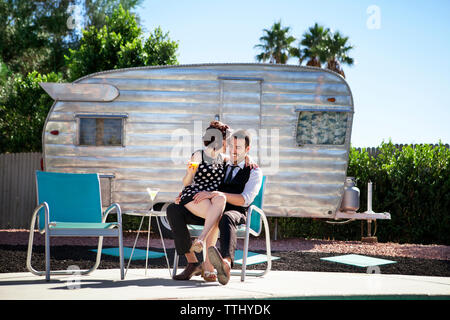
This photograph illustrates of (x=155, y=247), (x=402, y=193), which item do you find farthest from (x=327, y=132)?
(x=155, y=247)

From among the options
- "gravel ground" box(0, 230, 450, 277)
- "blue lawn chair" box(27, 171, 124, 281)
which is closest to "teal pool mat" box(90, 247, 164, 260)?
"gravel ground" box(0, 230, 450, 277)

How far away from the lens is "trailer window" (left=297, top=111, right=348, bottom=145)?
737cm

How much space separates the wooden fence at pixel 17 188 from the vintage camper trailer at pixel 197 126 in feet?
10.7

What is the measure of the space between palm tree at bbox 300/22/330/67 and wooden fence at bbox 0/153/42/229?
455 inches

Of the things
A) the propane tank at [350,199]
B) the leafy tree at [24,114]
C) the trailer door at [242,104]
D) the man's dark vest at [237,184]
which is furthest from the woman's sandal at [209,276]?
the leafy tree at [24,114]

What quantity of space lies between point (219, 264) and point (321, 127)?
14.3 feet

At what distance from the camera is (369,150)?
10016 mm

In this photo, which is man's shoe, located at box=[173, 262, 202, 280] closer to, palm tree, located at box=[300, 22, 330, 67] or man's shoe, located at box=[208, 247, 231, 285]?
man's shoe, located at box=[208, 247, 231, 285]

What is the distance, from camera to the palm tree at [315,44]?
61.9 ft

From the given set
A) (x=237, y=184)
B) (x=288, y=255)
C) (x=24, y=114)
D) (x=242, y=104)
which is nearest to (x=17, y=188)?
(x=24, y=114)

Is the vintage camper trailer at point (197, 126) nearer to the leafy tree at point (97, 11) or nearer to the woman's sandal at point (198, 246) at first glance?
the woman's sandal at point (198, 246)

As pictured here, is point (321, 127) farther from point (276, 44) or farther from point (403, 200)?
point (276, 44)
